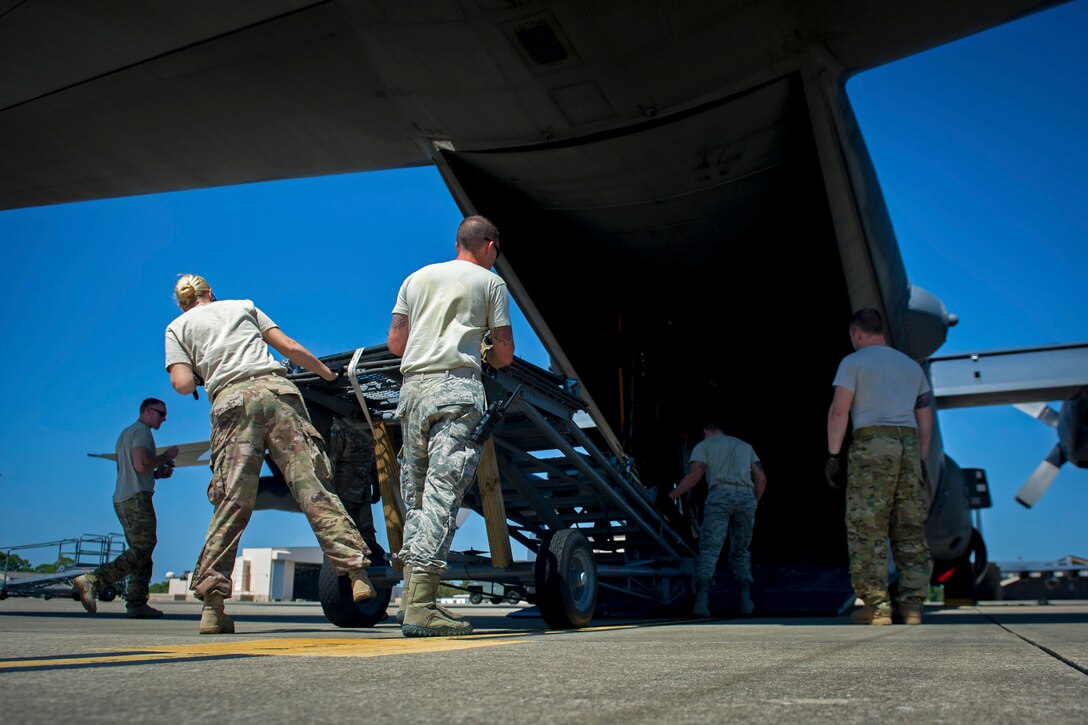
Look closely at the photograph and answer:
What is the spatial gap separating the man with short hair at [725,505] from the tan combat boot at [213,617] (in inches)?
156

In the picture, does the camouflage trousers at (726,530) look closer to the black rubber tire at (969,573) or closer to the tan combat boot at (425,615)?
the tan combat boot at (425,615)

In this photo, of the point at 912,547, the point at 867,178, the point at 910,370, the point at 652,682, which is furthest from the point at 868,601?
the point at 652,682

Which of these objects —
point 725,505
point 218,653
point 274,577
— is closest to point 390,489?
point 218,653

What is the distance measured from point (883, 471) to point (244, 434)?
3.44 metres

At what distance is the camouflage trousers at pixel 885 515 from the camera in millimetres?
4684

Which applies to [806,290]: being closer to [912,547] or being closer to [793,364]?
[793,364]

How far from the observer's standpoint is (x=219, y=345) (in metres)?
3.65

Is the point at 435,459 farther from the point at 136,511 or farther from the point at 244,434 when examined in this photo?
the point at 136,511

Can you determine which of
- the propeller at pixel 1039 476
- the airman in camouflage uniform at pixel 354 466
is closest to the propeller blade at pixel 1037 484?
the propeller at pixel 1039 476

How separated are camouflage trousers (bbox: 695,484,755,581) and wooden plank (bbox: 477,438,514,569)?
2733 millimetres

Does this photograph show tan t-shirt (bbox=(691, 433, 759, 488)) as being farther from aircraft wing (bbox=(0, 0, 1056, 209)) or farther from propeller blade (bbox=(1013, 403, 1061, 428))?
propeller blade (bbox=(1013, 403, 1061, 428))

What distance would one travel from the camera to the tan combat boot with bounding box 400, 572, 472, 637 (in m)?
2.96

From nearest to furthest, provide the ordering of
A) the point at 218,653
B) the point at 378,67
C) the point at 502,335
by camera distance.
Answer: the point at 218,653 < the point at 502,335 < the point at 378,67

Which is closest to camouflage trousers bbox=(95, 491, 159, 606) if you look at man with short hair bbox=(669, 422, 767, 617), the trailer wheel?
the trailer wheel
